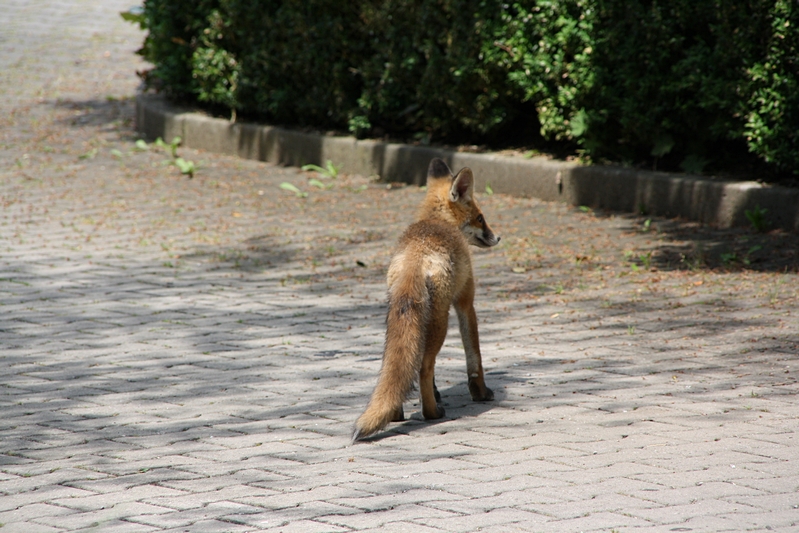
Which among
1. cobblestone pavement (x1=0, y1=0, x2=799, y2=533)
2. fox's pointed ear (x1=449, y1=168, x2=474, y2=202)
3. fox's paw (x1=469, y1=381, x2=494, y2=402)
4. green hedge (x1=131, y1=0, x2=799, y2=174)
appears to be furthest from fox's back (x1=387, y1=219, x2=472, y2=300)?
green hedge (x1=131, y1=0, x2=799, y2=174)

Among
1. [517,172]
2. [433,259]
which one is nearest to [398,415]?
[433,259]

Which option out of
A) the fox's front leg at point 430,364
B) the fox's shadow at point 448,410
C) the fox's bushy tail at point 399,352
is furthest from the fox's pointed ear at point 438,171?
the fox's shadow at point 448,410

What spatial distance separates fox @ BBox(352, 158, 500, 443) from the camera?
4691 millimetres

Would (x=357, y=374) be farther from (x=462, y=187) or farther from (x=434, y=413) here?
(x=462, y=187)

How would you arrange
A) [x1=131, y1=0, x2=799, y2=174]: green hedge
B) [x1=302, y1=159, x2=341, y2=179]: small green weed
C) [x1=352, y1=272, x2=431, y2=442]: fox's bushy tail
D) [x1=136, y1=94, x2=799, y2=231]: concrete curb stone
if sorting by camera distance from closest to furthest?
[x1=352, y1=272, x2=431, y2=442]: fox's bushy tail, [x1=131, y1=0, x2=799, y2=174]: green hedge, [x1=136, y1=94, x2=799, y2=231]: concrete curb stone, [x1=302, y1=159, x2=341, y2=179]: small green weed

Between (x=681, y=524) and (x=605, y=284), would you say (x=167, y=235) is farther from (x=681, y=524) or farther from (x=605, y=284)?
(x=681, y=524)

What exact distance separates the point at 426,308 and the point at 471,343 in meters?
0.49

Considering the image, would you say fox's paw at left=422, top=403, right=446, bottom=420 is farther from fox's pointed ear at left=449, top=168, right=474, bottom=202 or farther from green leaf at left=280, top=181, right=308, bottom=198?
green leaf at left=280, top=181, right=308, bottom=198

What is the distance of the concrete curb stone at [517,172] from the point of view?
916 centimetres

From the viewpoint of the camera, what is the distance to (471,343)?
5234 mm

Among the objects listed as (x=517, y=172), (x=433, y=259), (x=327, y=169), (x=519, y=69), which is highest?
(x=519, y=69)

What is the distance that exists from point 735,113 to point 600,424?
17.2 ft

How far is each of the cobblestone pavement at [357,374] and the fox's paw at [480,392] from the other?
0.18 ft

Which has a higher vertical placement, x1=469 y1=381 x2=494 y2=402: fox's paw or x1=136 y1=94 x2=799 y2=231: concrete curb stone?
x1=136 y1=94 x2=799 y2=231: concrete curb stone
